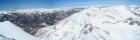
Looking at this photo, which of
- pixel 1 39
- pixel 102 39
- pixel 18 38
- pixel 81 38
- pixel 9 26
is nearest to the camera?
pixel 1 39

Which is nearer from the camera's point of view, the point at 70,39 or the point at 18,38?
the point at 18,38

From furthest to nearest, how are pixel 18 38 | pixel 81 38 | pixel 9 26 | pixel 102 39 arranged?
pixel 102 39
pixel 81 38
pixel 9 26
pixel 18 38

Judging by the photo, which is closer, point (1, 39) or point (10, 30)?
point (1, 39)

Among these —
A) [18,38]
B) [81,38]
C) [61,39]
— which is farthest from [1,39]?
[61,39]

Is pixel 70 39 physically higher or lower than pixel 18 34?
lower

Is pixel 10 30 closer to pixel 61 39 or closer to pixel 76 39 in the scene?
pixel 76 39

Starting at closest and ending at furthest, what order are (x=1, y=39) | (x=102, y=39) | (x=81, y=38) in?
(x=1, y=39)
(x=81, y=38)
(x=102, y=39)

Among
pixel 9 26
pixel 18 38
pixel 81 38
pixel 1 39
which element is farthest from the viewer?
pixel 81 38

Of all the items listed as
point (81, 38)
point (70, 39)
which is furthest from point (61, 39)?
point (81, 38)

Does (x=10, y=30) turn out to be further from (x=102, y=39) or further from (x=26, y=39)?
(x=102, y=39)
